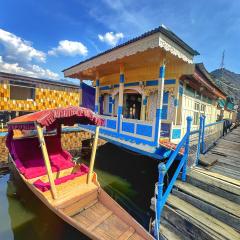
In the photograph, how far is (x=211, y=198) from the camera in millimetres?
3684

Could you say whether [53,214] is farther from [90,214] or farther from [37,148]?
[37,148]

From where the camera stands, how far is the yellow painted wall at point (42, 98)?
14.6m

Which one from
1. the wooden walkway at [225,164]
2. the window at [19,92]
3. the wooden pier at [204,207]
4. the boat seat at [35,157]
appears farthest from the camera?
the window at [19,92]

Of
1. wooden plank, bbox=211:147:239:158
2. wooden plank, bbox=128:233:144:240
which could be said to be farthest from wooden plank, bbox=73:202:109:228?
wooden plank, bbox=211:147:239:158

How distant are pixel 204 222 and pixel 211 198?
0.62m

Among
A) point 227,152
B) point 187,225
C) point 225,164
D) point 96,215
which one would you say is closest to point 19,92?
point 96,215

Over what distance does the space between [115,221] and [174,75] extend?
21.8 feet

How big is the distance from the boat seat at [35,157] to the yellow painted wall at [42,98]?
9.70 metres

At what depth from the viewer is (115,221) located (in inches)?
169

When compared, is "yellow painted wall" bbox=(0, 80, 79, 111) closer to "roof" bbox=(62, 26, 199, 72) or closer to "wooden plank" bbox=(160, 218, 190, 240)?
"roof" bbox=(62, 26, 199, 72)

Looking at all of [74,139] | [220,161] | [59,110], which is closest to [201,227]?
[220,161]

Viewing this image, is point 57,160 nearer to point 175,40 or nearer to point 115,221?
point 115,221

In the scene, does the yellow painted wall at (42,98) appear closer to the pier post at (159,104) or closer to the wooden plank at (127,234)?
the pier post at (159,104)

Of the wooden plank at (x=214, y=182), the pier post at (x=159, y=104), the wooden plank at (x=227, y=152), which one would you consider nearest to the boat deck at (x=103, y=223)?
the wooden plank at (x=214, y=182)
